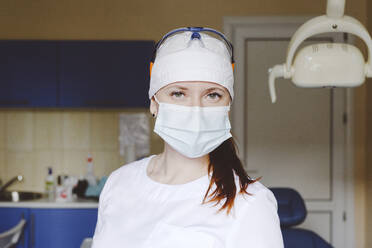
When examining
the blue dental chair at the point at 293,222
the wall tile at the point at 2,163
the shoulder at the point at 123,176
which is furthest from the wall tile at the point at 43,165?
the shoulder at the point at 123,176

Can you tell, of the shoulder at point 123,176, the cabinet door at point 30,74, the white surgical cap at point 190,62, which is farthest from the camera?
the cabinet door at point 30,74

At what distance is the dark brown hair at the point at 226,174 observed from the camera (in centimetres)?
104

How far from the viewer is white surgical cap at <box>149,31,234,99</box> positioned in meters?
1.07

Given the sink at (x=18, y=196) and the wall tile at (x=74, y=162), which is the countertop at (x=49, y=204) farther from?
the wall tile at (x=74, y=162)

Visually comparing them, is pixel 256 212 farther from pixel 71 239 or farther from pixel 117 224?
pixel 71 239

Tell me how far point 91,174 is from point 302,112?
177 cm

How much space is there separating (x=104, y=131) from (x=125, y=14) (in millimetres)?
Answer: 955

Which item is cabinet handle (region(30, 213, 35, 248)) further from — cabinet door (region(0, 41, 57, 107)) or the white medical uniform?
the white medical uniform

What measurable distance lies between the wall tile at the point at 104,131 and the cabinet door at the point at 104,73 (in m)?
0.29

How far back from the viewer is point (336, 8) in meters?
1.35

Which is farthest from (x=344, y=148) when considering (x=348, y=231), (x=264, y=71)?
(x=264, y=71)

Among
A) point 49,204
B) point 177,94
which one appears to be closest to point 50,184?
point 49,204

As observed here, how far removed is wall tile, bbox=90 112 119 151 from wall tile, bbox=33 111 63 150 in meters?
0.27

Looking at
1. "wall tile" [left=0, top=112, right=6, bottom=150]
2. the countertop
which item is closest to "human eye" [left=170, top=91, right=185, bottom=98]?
the countertop
